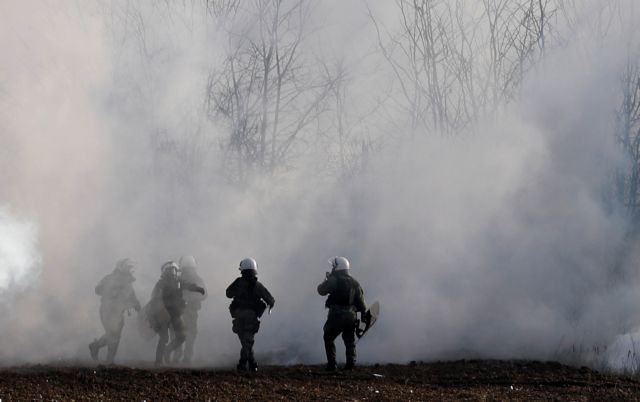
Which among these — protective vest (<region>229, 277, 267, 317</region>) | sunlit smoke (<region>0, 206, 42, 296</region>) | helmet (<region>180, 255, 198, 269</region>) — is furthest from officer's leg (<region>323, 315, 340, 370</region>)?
sunlit smoke (<region>0, 206, 42, 296</region>)

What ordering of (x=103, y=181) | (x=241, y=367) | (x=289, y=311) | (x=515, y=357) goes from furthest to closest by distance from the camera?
1. (x=103, y=181)
2. (x=289, y=311)
3. (x=515, y=357)
4. (x=241, y=367)

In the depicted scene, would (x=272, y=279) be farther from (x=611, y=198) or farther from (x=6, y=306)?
(x=611, y=198)

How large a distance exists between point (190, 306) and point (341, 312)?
12.6 ft

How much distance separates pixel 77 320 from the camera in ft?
58.1

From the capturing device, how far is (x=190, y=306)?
52.0 ft

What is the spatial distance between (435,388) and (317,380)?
141 centimetres

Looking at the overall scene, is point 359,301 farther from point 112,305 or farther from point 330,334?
point 112,305

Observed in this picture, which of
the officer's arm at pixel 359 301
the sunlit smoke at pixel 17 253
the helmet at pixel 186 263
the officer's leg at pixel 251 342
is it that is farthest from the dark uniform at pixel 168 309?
the officer's arm at pixel 359 301

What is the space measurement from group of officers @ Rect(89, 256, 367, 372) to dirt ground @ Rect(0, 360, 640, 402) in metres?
0.62

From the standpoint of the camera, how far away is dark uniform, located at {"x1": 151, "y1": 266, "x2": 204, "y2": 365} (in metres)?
14.6

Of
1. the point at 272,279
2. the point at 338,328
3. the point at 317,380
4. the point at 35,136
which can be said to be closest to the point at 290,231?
the point at 272,279

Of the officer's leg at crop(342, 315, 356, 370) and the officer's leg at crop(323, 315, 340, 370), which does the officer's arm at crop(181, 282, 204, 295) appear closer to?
the officer's leg at crop(323, 315, 340, 370)

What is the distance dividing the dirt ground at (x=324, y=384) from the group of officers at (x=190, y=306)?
2.03 feet

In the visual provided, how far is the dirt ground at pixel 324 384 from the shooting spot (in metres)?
9.39
